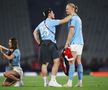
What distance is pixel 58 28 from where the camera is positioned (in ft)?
123

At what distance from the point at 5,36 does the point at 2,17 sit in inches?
49.0

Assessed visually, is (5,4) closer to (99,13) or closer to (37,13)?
(37,13)

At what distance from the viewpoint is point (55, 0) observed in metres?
36.6

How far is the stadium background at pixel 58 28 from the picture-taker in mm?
36781

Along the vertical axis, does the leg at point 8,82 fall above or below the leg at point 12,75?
below

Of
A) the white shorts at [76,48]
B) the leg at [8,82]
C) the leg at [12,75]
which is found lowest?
the leg at [8,82]

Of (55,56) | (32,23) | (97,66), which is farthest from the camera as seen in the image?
(32,23)

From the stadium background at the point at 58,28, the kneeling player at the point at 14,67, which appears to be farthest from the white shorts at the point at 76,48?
the stadium background at the point at 58,28

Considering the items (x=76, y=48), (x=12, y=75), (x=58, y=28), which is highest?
(x=76, y=48)

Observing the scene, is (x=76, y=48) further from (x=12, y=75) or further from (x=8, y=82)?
(x=8, y=82)

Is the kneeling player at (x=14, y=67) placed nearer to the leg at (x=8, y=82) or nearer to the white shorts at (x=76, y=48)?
the leg at (x=8, y=82)

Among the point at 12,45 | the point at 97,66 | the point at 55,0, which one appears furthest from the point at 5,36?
the point at 12,45

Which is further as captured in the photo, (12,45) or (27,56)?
(27,56)

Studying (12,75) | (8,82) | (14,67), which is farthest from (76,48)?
(8,82)
